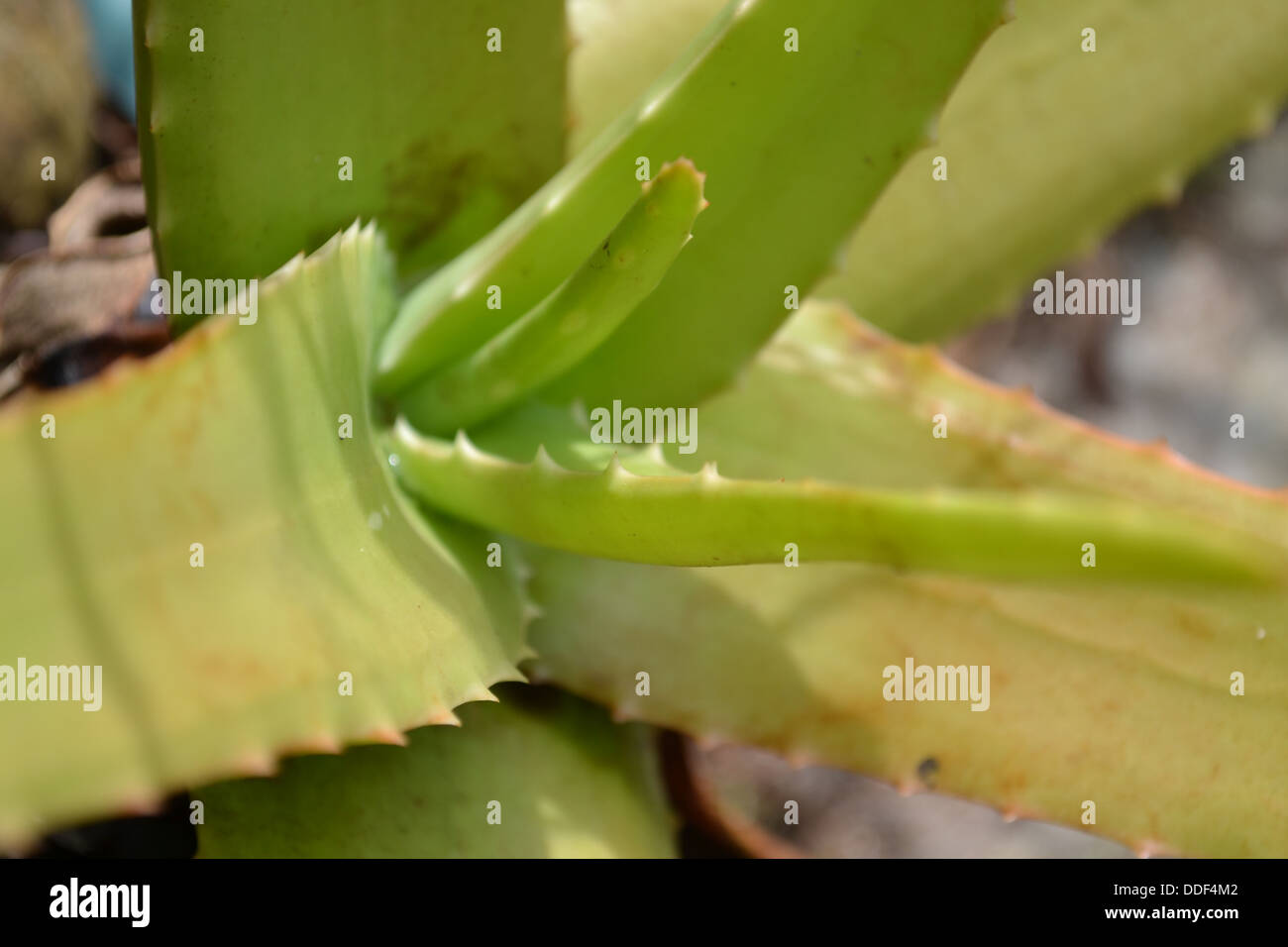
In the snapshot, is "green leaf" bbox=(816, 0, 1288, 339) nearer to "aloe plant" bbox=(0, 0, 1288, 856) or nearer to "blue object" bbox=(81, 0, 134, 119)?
"aloe plant" bbox=(0, 0, 1288, 856)

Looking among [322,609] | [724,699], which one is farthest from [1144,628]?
[322,609]

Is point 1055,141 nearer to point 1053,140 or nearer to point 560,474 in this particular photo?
point 1053,140

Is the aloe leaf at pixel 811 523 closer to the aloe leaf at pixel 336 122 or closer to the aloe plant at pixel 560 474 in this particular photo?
the aloe plant at pixel 560 474

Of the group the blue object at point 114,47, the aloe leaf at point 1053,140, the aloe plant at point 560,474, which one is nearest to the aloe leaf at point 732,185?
the aloe plant at point 560,474

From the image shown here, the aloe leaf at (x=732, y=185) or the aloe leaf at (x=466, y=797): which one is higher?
the aloe leaf at (x=732, y=185)

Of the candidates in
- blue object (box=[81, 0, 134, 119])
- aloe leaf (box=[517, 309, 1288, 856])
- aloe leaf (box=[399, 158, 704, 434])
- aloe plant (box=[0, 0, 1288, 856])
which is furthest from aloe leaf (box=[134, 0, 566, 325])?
blue object (box=[81, 0, 134, 119])
